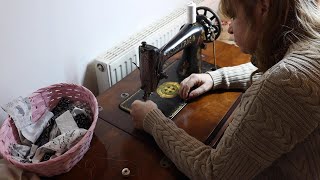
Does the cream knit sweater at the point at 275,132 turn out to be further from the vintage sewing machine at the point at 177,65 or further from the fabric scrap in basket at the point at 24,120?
the fabric scrap in basket at the point at 24,120

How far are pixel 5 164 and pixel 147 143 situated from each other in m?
0.39

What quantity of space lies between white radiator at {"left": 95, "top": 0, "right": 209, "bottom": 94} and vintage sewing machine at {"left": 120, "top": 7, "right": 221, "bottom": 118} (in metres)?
0.17

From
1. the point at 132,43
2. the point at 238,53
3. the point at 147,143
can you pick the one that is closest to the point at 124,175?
the point at 147,143

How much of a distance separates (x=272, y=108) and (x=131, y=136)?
47cm

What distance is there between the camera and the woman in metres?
0.71

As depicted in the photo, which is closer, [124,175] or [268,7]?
[268,7]

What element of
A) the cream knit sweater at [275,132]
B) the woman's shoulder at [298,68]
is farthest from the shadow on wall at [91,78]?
the woman's shoulder at [298,68]

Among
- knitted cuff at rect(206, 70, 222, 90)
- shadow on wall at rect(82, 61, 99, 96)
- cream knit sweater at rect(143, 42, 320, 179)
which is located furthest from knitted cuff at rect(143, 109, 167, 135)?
shadow on wall at rect(82, 61, 99, 96)

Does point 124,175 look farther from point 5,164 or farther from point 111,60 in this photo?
point 111,60

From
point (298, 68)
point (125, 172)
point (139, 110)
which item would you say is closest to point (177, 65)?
point (139, 110)

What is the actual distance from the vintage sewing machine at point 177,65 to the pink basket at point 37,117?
164 mm

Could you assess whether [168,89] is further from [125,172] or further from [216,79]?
[125,172]

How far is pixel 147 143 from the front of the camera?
101 cm

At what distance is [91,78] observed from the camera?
4.53ft
